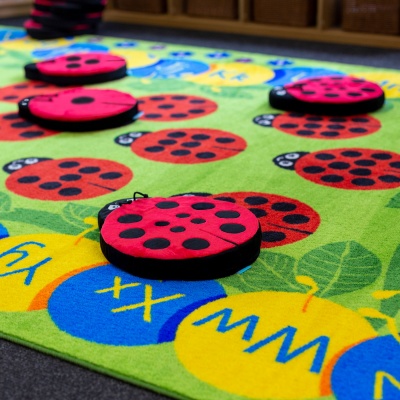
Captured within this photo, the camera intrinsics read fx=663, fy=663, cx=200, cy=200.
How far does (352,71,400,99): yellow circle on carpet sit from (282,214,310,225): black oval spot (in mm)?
1056

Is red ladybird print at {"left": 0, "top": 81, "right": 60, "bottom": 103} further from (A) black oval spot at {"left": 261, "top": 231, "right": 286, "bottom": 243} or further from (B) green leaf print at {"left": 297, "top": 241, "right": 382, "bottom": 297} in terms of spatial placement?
(B) green leaf print at {"left": 297, "top": 241, "right": 382, "bottom": 297}

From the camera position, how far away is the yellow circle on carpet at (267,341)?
0.96 meters

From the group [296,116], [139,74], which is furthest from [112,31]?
[296,116]

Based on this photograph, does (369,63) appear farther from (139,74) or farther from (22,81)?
(22,81)

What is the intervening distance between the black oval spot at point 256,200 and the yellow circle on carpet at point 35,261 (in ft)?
1.25

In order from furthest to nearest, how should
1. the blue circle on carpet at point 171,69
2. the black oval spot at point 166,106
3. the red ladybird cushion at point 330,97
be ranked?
the blue circle on carpet at point 171,69
the black oval spot at point 166,106
the red ladybird cushion at point 330,97

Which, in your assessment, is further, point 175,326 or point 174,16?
point 174,16

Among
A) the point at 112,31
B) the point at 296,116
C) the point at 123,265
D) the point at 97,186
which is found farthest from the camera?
the point at 112,31

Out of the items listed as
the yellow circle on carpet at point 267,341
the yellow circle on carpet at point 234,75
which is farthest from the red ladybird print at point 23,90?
the yellow circle on carpet at point 267,341

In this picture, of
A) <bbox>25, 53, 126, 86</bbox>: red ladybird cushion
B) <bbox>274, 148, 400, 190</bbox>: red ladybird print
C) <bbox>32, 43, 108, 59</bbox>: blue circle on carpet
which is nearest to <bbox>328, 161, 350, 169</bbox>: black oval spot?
<bbox>274, 148, 400, 190</bbox>: red ladybird print

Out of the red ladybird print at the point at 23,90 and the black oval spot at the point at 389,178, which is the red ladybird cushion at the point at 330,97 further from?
the red ladybird print at the point at 23,90

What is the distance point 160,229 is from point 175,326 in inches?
9.6

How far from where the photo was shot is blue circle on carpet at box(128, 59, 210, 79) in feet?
8.87

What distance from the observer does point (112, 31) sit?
3.71m
